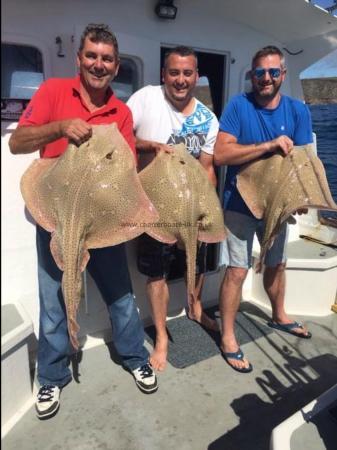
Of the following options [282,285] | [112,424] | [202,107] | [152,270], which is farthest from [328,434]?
[202,107]

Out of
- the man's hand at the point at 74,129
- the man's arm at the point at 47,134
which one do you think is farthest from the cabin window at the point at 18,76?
the man's hand at the point at 74,129

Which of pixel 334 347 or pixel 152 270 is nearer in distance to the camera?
pixel 152 270

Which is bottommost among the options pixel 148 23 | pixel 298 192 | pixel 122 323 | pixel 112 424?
pixel 112 424

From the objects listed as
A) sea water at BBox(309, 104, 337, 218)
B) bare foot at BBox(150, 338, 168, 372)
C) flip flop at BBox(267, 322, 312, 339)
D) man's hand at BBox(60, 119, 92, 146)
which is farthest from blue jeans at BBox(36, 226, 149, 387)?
sea water at BBox(309, 104, 337, 218)

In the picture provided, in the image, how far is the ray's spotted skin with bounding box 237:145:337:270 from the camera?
3168mm

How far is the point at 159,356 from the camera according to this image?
366 cm

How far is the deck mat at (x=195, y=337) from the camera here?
12.5 feet

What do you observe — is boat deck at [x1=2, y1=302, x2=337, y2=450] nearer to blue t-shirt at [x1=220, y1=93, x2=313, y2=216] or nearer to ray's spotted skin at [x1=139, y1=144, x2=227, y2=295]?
ray's spotted skin at [x1=139, y1=144, x2=227, y2=295]

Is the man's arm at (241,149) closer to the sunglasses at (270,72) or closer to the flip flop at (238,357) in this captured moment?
the sunglasses at (270,72)

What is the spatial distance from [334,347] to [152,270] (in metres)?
2.11

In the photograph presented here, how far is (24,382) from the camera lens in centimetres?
311

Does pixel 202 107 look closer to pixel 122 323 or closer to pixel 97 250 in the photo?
pixel 97 250

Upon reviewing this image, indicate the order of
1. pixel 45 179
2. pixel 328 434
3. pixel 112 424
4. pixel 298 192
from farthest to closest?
pixel 298 192
pixel 112 424
pixel 45 179
pixel 328 434

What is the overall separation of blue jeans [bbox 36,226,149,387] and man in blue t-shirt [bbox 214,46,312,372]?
92 centimetres
